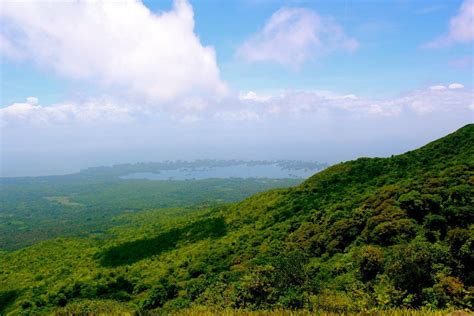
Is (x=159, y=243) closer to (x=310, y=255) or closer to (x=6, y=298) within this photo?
(x=6, y=298)

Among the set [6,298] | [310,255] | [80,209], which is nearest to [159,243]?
[6,298]

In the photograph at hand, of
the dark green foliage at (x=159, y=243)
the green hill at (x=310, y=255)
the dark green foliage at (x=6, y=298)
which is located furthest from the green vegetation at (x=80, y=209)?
the dark green foliage at (x=6, y=298)

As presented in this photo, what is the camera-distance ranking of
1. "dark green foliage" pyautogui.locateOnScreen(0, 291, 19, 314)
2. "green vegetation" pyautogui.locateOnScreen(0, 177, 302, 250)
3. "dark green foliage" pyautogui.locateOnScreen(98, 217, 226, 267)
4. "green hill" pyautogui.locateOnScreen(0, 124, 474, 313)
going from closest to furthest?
"green hill" pyautogui.locateOnScreen(0, 124, 474, 313)
"dark green foliage" pyautogui.locateOnScreen(0, 291, 19, 314)
"dark green foliage" pyautogui.locateOnScreen(98, 217, 226, 267)
"green vegetation" pyautogui.locateOnScreen(0, 177, 302, 250)

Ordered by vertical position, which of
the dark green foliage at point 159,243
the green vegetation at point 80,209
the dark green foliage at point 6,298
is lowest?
the green vegetation at point 80,209

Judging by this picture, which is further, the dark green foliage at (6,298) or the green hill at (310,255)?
the dark green foliage at (6,298)

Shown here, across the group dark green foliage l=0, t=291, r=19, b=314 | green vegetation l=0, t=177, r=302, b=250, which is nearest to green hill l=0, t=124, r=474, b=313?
dark green foliage l=0, t=291, r=19, b=314

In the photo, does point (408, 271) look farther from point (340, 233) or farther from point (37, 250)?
point (37, 250)

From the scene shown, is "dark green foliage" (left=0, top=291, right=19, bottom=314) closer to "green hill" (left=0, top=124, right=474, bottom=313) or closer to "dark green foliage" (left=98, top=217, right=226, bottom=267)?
"green hill" (left=0, top=124, right=474, bottom=313)

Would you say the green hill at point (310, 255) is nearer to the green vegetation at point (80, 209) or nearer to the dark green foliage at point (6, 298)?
the dark green foliage at point (6, 298)

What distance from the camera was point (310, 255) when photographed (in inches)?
966

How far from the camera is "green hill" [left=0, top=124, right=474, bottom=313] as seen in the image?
15195 mm

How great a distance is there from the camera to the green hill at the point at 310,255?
1520 centimetres

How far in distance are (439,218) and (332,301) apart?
1028 cm

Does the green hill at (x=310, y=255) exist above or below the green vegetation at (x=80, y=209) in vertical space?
above
